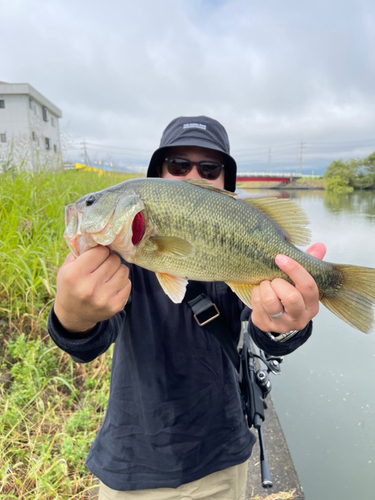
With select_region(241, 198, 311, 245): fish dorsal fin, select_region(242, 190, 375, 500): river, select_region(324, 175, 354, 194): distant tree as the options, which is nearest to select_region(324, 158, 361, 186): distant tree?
select_region(324, 175, 354, 194): distant tree

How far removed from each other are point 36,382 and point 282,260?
251 cm

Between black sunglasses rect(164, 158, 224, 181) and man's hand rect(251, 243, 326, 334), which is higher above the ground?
black sunglasses rect(164, 158, 224, 181)

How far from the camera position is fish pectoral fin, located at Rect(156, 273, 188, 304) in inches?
55.0

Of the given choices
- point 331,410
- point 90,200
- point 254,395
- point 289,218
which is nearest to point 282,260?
point 289,218

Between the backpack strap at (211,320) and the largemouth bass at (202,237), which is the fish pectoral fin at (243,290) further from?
the backpack strap at (211,320)

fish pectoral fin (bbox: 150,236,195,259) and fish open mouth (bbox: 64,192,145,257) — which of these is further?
fish pectoral fin (bbox: 150,236,195,259)

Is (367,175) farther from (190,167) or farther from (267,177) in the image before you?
(190,167)

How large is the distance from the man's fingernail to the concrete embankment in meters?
1.91

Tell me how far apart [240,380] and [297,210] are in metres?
1.26

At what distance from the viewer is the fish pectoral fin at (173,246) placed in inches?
52.7

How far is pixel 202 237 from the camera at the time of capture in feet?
4.52

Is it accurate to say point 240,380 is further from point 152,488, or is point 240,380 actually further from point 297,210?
point 297,210

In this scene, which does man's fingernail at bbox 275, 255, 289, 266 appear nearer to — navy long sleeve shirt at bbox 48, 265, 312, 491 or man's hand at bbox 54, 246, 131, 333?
navy long sleeve shirt at bbox 48, 265, 312, 491

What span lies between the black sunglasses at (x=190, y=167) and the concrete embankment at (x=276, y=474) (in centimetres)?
247
